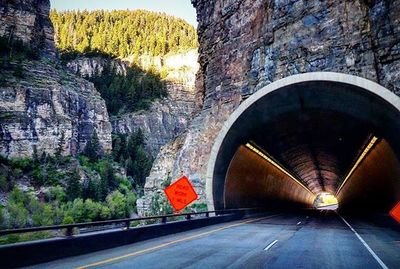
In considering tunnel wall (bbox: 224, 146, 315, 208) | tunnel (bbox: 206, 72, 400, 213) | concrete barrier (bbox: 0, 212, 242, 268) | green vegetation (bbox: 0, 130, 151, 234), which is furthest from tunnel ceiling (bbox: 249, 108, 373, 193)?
green vegetation (bbox: 0, 130, 151, 234)

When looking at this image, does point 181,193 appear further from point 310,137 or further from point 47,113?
point 47,113

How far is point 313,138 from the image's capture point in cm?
2820

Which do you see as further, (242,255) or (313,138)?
(313,138)

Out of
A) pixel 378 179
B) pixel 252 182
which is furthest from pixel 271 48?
pixel 378 179

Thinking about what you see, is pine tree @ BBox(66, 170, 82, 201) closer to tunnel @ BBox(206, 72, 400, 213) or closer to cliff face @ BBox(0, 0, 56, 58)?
cliff face @ BBox(0, 0, 56, 58)

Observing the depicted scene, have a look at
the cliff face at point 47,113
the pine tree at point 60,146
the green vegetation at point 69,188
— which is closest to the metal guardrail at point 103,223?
the green vegetation at point 69,188

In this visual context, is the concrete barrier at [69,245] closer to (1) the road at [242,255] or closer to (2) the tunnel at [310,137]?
(1) the road at [242,255]

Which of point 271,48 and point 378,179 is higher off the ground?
point 271,48

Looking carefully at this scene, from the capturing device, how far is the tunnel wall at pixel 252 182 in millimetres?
26625

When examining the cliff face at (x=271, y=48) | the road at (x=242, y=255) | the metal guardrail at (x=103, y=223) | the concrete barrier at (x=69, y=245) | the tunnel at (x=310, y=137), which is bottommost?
the road at (x=242, y=255)

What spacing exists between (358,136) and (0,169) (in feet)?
403

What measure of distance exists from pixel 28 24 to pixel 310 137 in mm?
162171

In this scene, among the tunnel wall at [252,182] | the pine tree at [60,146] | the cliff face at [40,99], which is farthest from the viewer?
the pine tree at [60,146]

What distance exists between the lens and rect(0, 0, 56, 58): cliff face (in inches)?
6097
